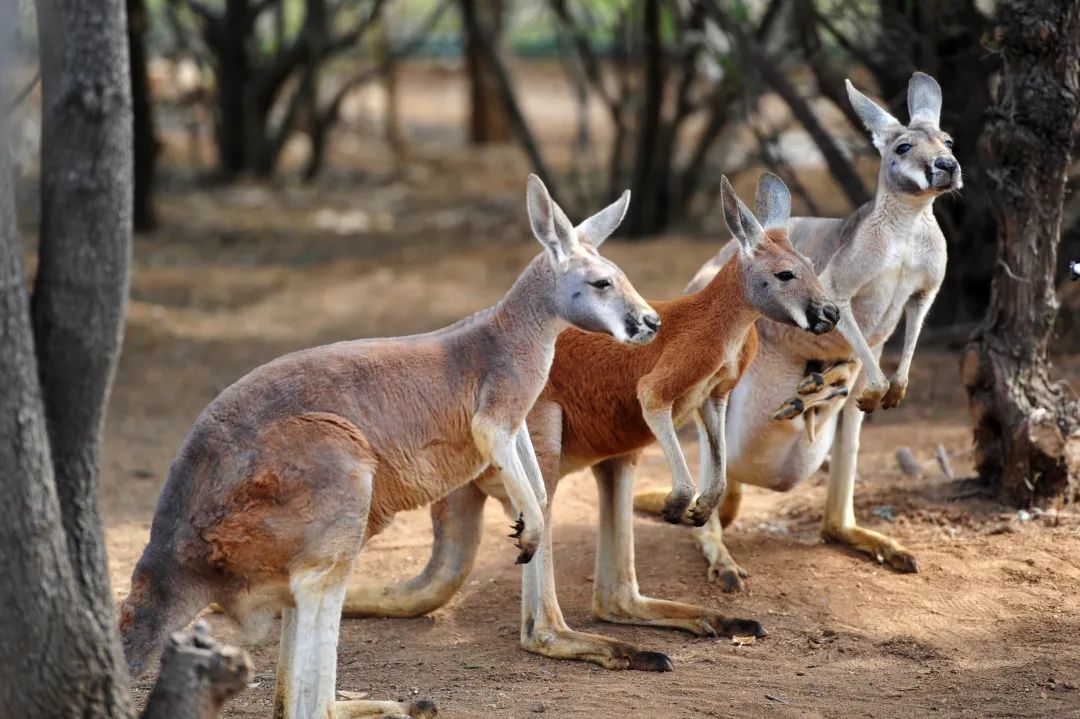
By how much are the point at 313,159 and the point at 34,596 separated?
14414 mm

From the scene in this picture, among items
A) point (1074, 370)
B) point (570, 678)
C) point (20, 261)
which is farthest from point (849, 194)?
point (20, 261)

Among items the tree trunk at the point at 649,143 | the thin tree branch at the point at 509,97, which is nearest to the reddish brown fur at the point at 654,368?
the tree trunk at the point at 649,143

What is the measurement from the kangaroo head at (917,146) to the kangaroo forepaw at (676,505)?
141cm

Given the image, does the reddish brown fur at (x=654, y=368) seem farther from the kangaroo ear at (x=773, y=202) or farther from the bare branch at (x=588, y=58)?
the bare branch at (x=588, y=58)

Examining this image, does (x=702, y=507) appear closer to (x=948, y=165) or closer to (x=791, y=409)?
(x=791, y=409)

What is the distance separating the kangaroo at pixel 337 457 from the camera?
3.77 m

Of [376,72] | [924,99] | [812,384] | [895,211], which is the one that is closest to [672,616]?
[812,384]

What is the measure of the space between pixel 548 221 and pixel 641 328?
1.44 feet

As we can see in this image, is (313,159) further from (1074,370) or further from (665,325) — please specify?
(665,325)

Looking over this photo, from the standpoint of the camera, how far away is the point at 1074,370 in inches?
334

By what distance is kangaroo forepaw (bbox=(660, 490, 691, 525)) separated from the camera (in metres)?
4.79

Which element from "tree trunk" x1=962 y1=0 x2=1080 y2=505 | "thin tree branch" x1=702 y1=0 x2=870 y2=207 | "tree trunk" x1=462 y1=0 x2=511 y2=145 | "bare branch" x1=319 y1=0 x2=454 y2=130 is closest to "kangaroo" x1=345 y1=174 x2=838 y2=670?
"tree trunk" x1=962 y1=0 x2=1080 y2=505

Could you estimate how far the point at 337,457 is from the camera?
3.87m

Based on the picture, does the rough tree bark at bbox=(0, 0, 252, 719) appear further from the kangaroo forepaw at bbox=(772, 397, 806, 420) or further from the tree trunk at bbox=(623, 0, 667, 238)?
the tree trunk at bbox=(623, 0, 667, 238)
